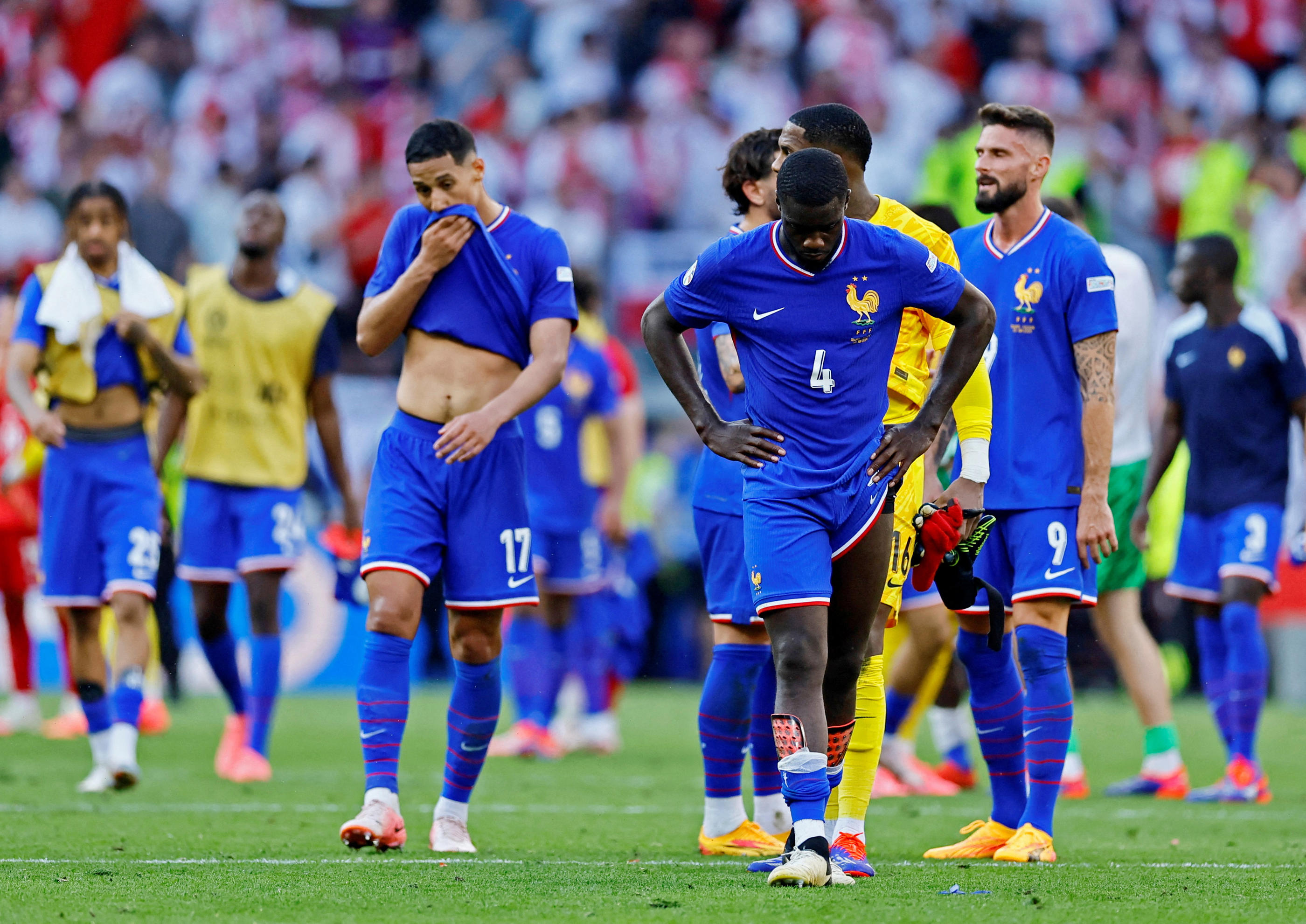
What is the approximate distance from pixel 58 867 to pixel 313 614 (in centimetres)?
909

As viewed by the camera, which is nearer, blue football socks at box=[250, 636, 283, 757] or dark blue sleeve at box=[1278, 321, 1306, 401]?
dark blue sleeve at box=[1278, 321, 1306, 401]

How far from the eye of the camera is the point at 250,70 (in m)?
19.0

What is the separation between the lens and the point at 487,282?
6.13m

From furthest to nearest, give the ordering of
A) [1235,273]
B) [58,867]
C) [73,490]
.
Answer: [1235,273]
[73,490]
[58,867]

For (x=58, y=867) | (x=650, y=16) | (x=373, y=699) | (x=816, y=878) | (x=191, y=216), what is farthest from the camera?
(x=650, y=16)

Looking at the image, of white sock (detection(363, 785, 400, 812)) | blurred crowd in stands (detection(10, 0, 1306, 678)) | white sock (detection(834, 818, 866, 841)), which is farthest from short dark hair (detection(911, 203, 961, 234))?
blurred crowd in stands (detection(10, 0, 1306, 678))

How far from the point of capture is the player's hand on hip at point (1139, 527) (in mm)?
8195

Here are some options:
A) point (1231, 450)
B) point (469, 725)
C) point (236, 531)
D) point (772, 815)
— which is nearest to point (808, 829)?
point (772, 815)

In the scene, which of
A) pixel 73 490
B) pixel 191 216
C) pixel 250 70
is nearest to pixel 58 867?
pixel 73 490

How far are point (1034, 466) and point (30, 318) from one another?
4.72 metres

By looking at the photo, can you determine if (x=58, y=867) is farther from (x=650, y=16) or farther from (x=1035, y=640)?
(x=650, y=16)

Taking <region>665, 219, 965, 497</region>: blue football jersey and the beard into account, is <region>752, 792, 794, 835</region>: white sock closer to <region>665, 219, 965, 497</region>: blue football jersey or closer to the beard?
<region>665, 219, 965, 497</region>: blue football jersey

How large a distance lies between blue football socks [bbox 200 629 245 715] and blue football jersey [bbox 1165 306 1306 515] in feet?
16.4

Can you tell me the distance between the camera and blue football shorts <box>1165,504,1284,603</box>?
8.51 metres
